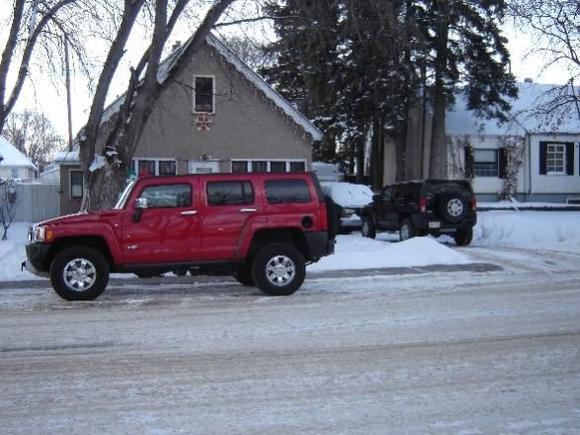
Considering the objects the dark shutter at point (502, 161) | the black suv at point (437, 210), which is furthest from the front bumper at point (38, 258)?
the dark shutter at point (502, 161)

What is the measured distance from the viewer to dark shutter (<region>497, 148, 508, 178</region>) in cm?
3266

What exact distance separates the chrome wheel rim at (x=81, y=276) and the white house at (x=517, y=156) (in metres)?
23.9

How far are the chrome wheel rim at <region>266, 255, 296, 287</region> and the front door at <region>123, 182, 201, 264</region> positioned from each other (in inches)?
45.6

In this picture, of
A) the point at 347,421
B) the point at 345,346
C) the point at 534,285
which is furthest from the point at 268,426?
the point at 534,285

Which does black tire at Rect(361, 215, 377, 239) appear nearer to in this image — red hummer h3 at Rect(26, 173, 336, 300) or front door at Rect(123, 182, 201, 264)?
red hummer h3 at Rect(26, 173, 336, 300)

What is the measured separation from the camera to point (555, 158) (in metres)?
33.6

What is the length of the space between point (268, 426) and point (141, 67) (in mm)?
12194

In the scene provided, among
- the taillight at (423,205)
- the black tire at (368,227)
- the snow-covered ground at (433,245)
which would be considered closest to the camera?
the snow-covered ground at (433,245)

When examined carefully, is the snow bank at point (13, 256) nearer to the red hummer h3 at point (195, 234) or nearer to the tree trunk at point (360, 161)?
the red hummer h3 at point (195, 234)

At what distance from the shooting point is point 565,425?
5.17 m

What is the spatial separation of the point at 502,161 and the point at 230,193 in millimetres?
24096

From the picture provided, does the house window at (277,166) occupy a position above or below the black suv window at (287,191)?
above

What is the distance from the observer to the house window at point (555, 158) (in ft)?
110

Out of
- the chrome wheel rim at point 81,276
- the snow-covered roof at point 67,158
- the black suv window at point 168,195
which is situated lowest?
the chrome wheel rim at point 81,276
